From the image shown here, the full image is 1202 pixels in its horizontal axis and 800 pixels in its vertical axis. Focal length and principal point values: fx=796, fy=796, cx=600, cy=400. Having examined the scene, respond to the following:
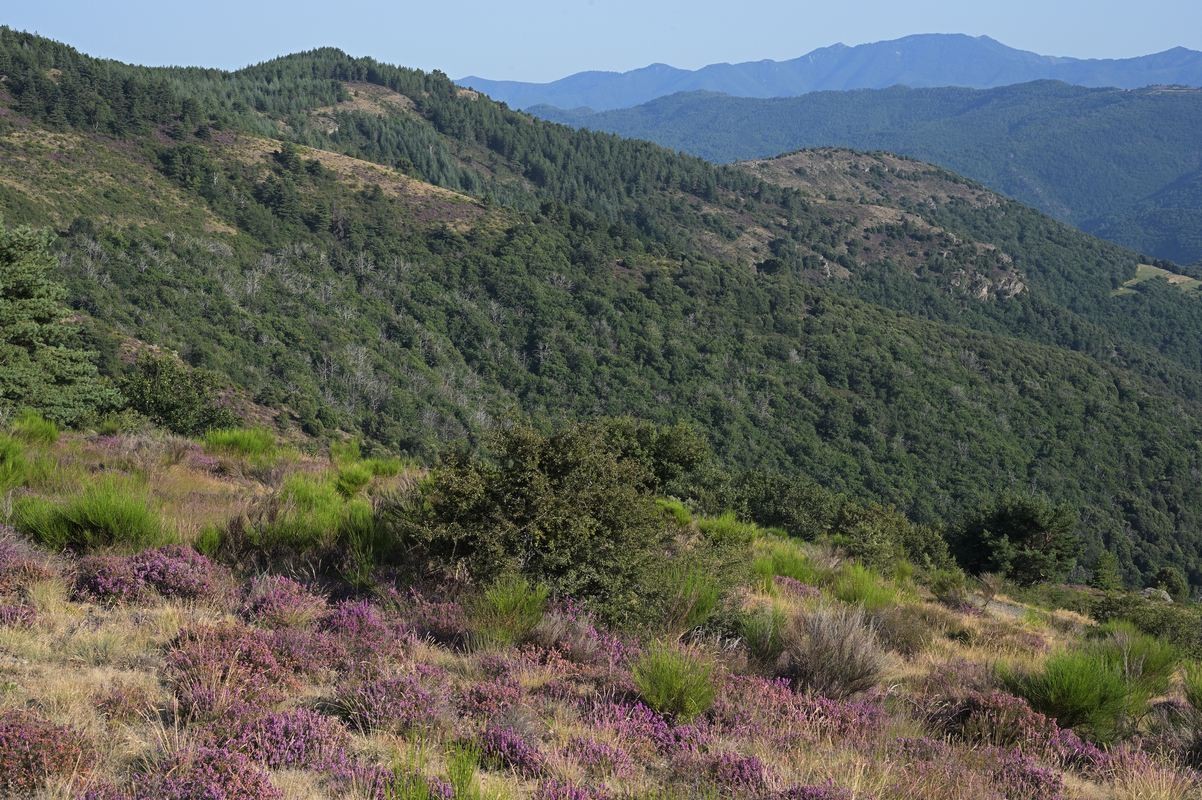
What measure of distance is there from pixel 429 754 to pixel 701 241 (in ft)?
400

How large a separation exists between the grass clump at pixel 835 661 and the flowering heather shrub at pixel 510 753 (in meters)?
1.81

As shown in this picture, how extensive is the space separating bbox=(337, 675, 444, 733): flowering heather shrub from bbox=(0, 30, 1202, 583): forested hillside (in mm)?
35905

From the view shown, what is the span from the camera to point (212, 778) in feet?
8.11

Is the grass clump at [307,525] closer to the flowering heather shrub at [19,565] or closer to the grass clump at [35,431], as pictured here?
the flowering heather shrub at [19,565]

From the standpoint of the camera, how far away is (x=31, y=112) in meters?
63.0

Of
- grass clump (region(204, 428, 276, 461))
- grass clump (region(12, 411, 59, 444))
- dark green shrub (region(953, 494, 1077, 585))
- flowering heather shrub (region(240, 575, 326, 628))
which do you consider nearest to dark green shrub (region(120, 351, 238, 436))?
grass clump (region(204, 428, 276, 461))

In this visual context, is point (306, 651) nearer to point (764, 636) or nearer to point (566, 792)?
A: point (566, 792)

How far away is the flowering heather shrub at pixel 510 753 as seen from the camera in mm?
2961

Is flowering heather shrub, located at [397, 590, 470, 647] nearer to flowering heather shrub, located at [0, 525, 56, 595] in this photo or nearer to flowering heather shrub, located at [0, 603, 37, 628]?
flowering heather shrub, located at [0, 603, 37, 628]

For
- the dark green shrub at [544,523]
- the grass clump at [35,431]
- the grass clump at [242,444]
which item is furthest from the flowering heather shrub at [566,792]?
the grass clump at [242,444]

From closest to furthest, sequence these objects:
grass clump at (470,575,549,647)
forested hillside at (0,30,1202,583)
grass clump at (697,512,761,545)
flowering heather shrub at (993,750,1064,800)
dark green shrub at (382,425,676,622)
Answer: flowering heather shrub at (993,750,1064,800) → grass clump at (470,575,549,647) → dark green shrub at (382,425,676,622) → grass clump at (697,512,761,545) → forested hillside at (0,30,1202,583)

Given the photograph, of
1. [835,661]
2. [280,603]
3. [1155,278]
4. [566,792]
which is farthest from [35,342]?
[1155,278]

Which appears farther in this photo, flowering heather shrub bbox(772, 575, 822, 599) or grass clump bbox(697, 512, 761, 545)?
grass clump bbox(697, 512, 761, 545)

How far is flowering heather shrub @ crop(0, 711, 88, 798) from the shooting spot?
7.82 ft
